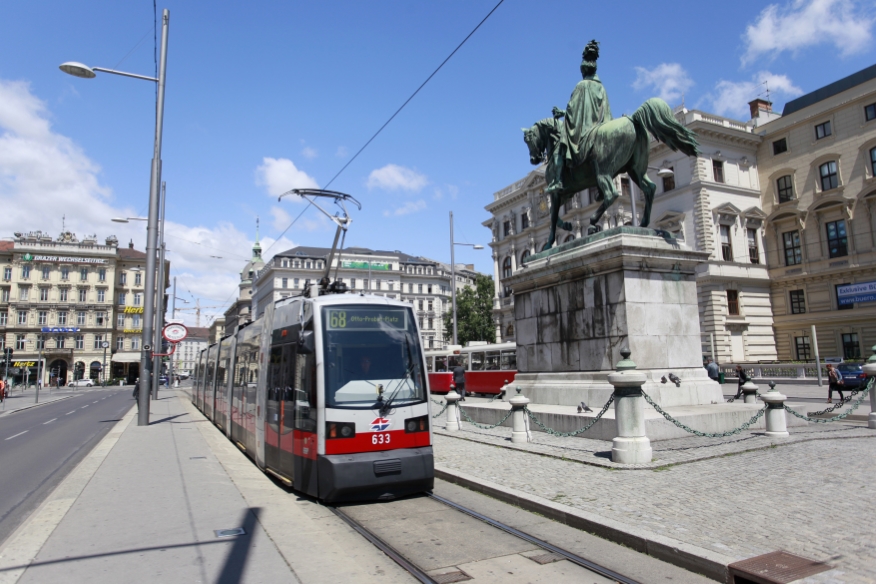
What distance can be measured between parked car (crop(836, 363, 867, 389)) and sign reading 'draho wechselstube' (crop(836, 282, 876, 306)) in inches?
428

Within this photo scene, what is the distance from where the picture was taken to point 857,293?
36.7 metres

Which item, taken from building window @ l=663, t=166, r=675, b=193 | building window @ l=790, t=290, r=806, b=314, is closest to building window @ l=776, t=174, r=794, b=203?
building window @ l=790, t=290, r=806, b=314

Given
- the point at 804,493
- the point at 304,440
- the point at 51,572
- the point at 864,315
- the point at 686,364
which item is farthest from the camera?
the point at 864,315

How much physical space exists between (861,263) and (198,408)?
1637 inches

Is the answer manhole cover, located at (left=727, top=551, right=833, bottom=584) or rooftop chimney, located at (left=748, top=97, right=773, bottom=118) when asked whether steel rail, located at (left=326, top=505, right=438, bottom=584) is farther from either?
rooftop chimney, located at (left=748, top=97, right=773, bottom=118)

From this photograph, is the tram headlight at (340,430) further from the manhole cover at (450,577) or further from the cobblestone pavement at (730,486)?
the manhole cover at (450,577)

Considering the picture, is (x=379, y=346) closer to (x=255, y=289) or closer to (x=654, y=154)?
(x=654, y=154)

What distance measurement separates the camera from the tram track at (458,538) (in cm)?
496

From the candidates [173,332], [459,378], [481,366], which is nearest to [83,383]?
[481,366]

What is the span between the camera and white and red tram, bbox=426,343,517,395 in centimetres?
3112

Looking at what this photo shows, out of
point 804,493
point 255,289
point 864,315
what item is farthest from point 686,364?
point 255,289

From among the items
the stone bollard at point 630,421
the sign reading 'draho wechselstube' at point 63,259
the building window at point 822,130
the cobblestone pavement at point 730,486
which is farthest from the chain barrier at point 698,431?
the sign reading 'draho wechselstube' at point 63,259

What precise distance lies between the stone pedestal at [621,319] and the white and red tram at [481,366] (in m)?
15.7

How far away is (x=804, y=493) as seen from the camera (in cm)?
680
